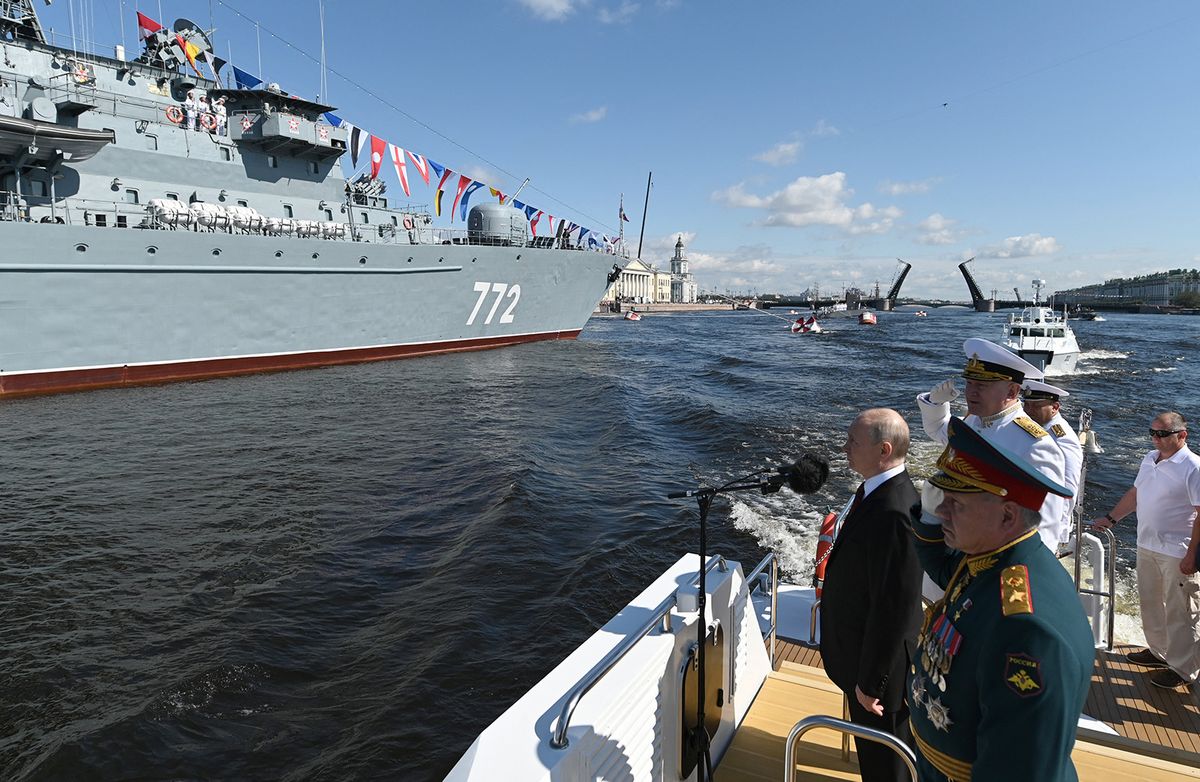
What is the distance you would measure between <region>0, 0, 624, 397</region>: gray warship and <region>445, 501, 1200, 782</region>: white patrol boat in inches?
706

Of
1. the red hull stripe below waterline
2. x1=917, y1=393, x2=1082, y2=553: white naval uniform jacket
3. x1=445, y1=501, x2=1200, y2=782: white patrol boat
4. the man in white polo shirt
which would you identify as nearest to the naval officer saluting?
x1=445, y1=501, x2=1200, y2=782: white patrol boat

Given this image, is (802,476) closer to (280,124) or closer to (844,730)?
(844,730)

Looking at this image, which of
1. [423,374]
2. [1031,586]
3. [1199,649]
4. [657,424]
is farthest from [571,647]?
[423,374]

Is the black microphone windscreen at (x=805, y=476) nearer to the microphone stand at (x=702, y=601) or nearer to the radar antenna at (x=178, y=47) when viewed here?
the microphone stand at (x=702, y=601)

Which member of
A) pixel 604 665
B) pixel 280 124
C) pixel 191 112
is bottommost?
pixel 604 665

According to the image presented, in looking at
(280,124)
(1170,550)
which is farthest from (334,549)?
(280,124)

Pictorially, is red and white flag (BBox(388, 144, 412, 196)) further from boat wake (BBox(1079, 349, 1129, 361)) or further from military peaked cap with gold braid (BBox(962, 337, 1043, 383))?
boat wake (BBox(1079, 349, 1129, 361))

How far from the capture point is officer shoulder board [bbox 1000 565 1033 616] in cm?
127

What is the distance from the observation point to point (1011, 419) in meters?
3.01

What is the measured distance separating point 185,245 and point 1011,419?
19265mm

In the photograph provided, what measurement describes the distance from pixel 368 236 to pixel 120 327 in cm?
936

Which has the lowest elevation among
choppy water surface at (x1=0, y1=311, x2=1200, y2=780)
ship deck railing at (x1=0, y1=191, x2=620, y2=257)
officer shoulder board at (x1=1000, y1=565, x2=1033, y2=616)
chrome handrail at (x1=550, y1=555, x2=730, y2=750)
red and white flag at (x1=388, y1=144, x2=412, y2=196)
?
choppy water surface at (x1=0, y1=311, x2=1200, y2=780)

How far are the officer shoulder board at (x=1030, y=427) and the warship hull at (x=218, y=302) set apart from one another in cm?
1886

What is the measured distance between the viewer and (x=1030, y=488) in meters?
1.38
